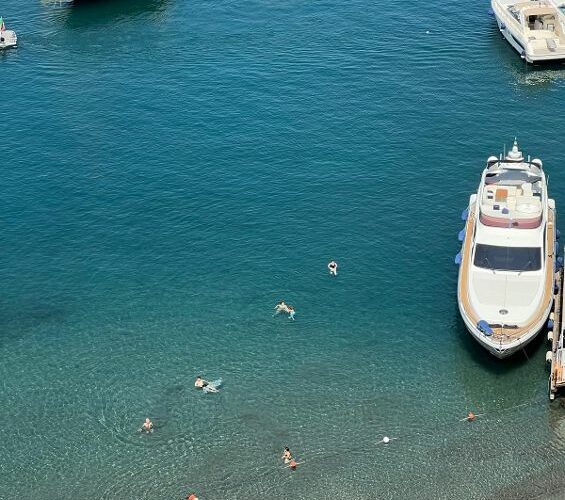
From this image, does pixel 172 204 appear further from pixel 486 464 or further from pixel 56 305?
pixel 486 464

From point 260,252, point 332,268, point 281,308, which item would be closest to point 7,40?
point 260,252

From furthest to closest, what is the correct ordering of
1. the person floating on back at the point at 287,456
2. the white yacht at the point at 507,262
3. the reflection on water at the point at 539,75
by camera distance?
the reflection on water at the point at 539,75 → the white yacht at the point at 507,262 → the person floating on back at the point at 287,456

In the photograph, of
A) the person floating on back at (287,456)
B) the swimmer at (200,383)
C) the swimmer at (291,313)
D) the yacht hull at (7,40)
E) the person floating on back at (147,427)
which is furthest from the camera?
the yacht hull at (7,40)

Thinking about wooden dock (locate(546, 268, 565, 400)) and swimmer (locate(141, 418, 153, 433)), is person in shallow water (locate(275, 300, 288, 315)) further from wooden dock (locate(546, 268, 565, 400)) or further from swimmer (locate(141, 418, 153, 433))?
wooden dock (locate(546, 268, 565, 400))

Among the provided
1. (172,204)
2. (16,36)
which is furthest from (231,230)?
(16,36)

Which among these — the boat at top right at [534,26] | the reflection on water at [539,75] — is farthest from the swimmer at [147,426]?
the boat at top right at [534,26]

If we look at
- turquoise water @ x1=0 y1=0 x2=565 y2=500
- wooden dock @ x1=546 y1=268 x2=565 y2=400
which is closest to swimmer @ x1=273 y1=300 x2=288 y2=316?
turquoise water @ x1=0 y1=0 x2=565 y2=500

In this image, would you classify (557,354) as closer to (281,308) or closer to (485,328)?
(485,328)

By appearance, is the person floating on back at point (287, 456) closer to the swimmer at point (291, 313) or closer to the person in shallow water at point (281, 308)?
the swimmer at point (291, 313)
